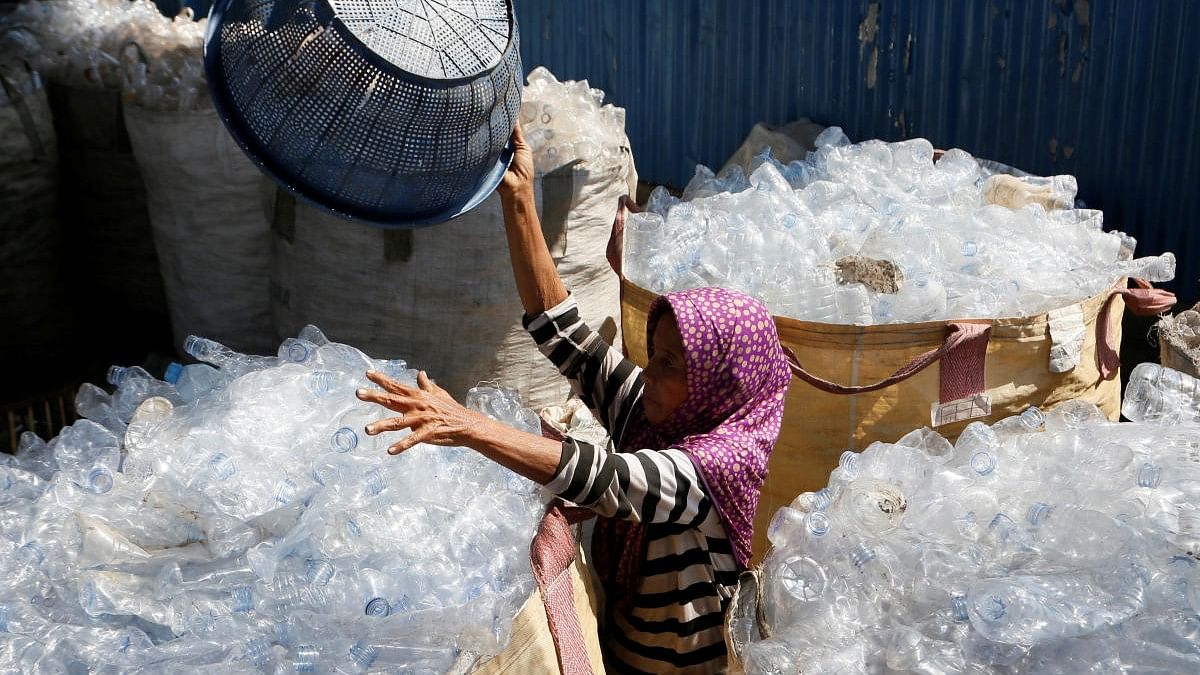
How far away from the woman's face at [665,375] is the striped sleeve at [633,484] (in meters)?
0.14

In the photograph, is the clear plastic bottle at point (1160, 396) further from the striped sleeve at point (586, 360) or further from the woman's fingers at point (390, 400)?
the woman's fingers at point (390, 400)

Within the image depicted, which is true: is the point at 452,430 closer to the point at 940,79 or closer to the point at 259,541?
the point at 259,541

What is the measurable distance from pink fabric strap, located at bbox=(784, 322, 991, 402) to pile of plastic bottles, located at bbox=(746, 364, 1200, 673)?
41 cm

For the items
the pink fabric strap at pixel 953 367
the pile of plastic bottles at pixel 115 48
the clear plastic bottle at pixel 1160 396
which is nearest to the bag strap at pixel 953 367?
the pink fabric strap at pixel 953 367

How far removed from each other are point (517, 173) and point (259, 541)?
849 millimetres

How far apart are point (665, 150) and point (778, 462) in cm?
341

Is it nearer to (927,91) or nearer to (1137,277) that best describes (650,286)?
(1137,277)

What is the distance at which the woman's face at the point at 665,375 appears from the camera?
1.97 meters

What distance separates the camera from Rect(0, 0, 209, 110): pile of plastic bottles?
12.1ft

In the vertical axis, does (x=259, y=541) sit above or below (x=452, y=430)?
below

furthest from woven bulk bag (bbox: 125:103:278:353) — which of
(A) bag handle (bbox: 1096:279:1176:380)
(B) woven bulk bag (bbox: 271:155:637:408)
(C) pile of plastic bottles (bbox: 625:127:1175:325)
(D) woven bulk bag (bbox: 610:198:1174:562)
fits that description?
(A) bag handle (bbox: 1096:279:1176:380)

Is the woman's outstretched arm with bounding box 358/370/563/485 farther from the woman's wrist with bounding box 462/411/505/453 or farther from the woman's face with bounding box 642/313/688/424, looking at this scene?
the woman's face with bounding box 642/313/688/424

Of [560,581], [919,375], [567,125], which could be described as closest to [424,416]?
[560,581]

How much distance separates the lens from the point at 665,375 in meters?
2.01
